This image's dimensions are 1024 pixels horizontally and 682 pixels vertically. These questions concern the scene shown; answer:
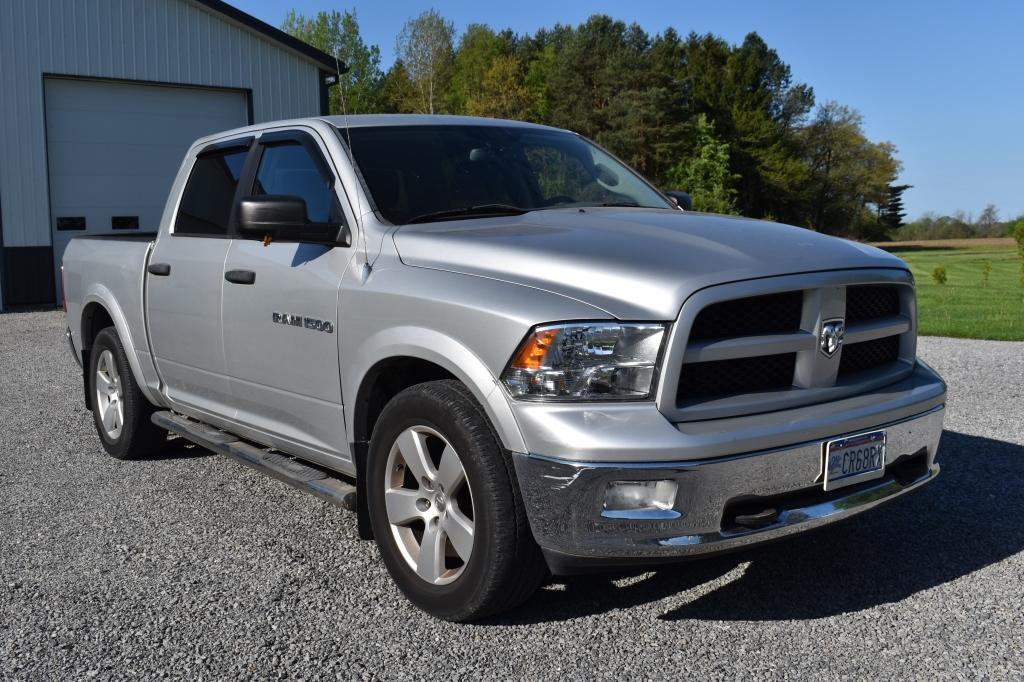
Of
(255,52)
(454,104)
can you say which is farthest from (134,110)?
(454,104)

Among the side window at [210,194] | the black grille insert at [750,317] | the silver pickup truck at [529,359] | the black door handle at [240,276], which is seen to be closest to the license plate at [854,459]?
the silver pickup truck at [529,359]

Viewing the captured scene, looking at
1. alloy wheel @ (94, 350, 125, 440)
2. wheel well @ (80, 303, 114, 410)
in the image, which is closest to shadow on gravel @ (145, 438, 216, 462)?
alloy wheel @ (94, 350, 125, 440)

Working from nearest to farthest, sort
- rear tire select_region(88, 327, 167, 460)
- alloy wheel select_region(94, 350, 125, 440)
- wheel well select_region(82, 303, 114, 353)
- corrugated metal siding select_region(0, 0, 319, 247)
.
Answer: rear tire select_region(88, 327, 167, 460), alloy wheel select_region(94, 350, 125, 440), wheel well select_region(82, 303, 114, 353), corrugated metal siding select_region(0, 0, 319, 247)

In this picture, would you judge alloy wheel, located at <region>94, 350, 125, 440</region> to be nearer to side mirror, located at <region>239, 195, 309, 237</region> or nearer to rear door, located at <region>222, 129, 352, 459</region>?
rear door, located at <region>222, 129, 352, 459</region>

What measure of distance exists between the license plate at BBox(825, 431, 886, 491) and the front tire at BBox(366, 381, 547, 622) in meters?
0.99

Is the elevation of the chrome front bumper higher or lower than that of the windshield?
lower

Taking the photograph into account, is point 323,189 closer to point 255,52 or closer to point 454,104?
point 255,52

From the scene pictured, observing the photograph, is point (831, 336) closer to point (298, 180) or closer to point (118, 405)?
point (298, 180)

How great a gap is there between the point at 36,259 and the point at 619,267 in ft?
50.1

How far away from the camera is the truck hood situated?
3166 mm

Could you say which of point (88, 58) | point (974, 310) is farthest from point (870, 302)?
point (88, 58)

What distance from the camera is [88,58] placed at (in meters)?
16.3

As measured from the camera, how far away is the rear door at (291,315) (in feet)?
13.3

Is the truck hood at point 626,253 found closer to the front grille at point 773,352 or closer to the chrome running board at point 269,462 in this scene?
the front grille at point 773,352
